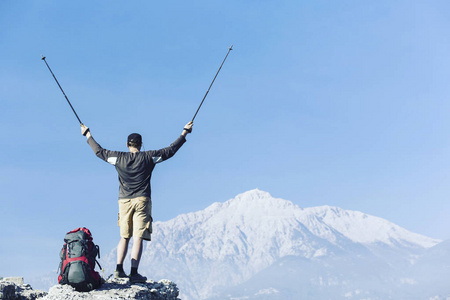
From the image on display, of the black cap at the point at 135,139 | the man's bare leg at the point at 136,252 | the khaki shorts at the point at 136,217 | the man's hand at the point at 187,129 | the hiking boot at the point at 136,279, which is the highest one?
the man's hand at the point at 187,129

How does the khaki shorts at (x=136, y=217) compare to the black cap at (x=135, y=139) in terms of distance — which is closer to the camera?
the khaki shorts at (x=136, y=217)

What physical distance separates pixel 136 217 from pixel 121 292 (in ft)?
4.80

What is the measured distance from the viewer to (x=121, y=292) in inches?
387

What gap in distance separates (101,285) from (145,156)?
2502 millimetres

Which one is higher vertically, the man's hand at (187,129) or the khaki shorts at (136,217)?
the man's hand at (187,129)

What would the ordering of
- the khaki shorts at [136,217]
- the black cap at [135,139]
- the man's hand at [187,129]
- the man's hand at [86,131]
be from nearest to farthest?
1. the khaki shorts at [136,217]
2. the black cap at [135,139]
3. the man's hand at [86,131]
4. the man's hand at [187,129]

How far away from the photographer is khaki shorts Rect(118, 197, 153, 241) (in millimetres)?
10617

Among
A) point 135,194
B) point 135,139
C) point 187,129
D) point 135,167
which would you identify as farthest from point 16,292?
point 187,129

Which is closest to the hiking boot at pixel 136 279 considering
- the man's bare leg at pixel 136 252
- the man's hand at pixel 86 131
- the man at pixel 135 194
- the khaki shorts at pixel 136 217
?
the man at pixel 135 194

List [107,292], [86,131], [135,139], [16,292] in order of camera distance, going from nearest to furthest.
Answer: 1. [107,292]
2. [16,292]
3. [135,139]
4. [86,131]

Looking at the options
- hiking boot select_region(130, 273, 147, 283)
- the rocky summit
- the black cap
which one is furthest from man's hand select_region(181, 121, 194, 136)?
the rocky summit

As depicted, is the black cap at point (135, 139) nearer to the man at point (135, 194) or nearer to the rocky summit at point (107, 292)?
the man at point (135, 194)

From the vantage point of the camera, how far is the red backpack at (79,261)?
30.8 feet

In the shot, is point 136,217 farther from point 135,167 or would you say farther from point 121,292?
point 121,292
